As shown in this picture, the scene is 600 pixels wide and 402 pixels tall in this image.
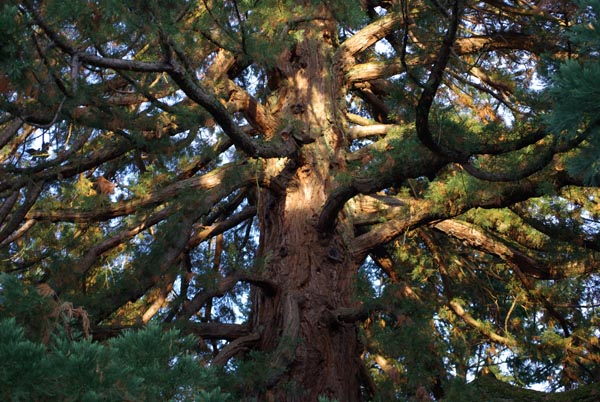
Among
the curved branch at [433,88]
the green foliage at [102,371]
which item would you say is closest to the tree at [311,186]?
the curved branch at [433,88]

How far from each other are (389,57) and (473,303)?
3262 millimetres

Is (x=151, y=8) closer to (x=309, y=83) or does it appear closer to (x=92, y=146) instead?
(x=92, y=146)

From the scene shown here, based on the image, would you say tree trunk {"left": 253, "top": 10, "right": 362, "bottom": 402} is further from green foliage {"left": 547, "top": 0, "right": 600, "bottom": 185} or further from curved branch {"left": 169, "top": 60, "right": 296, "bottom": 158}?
green foliage {"left": 547, "top": 0, "right": 600, "bottom": 185}

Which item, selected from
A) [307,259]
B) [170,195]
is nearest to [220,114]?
[170,195]

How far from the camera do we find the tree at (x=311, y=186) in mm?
4539

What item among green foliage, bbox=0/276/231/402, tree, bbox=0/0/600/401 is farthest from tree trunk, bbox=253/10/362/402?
green foliage, bbox=0/276/231/402

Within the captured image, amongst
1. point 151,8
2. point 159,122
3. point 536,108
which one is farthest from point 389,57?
point 151,8

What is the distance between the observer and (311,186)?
705cm

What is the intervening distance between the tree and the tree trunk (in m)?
0.02

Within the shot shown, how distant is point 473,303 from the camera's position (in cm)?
898

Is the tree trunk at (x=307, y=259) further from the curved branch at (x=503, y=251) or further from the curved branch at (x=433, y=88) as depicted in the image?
the curved branch at (x=433, y=88)

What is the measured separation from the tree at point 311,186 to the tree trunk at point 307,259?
0.02 metres

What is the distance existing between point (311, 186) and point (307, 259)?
2.64ft

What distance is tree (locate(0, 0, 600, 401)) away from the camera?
4.54 metres
